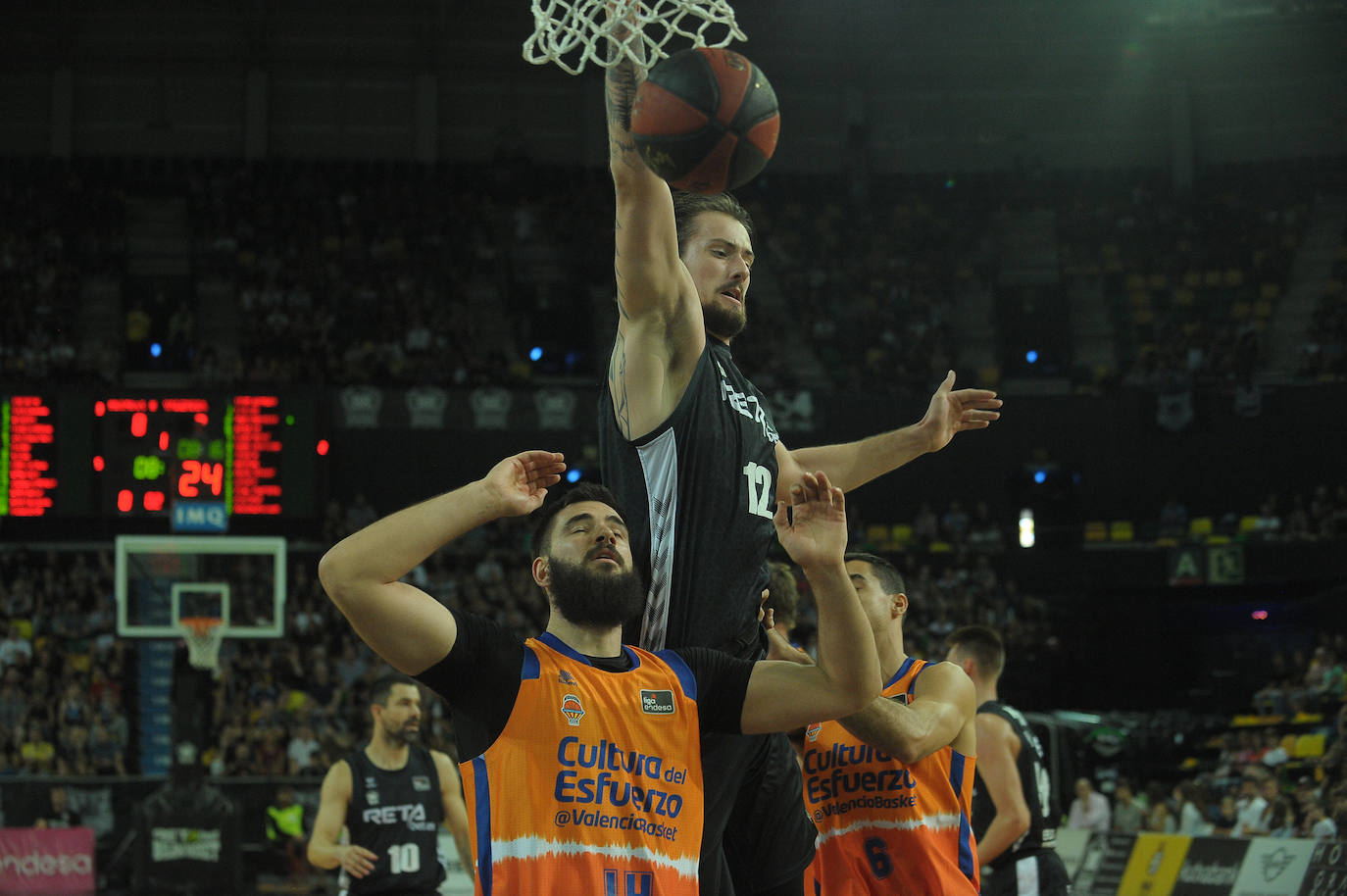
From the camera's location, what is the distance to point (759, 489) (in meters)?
4.29

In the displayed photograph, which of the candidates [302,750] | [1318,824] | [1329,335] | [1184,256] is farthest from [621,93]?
[1184,256]

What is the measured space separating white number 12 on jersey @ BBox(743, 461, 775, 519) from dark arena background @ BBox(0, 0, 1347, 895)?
10.3 metres

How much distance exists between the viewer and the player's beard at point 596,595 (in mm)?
4012

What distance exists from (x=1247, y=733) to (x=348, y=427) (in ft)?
42.8

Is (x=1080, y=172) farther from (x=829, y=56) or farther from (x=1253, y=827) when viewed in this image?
(x=1253, y=827)

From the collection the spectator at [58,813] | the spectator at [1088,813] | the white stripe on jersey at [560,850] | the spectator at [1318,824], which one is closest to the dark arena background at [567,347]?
the spectator at [58,813]

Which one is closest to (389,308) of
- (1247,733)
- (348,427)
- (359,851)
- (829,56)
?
(348,427)

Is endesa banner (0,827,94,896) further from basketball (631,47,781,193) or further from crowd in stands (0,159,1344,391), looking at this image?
basketball (631,47,781,193)

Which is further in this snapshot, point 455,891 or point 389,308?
point 389,308

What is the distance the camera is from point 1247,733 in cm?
1753

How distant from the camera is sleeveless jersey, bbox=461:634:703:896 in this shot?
3.84 meters

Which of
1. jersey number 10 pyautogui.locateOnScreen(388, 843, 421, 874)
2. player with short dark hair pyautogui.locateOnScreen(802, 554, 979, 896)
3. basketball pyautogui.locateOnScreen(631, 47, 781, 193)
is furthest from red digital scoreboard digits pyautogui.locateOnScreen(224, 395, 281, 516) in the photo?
basketball pyautogui.locateOnScreen(631, 47, 781, 193)

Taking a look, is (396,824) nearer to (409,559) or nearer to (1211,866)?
(409,559)

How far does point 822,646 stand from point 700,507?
0.54m
